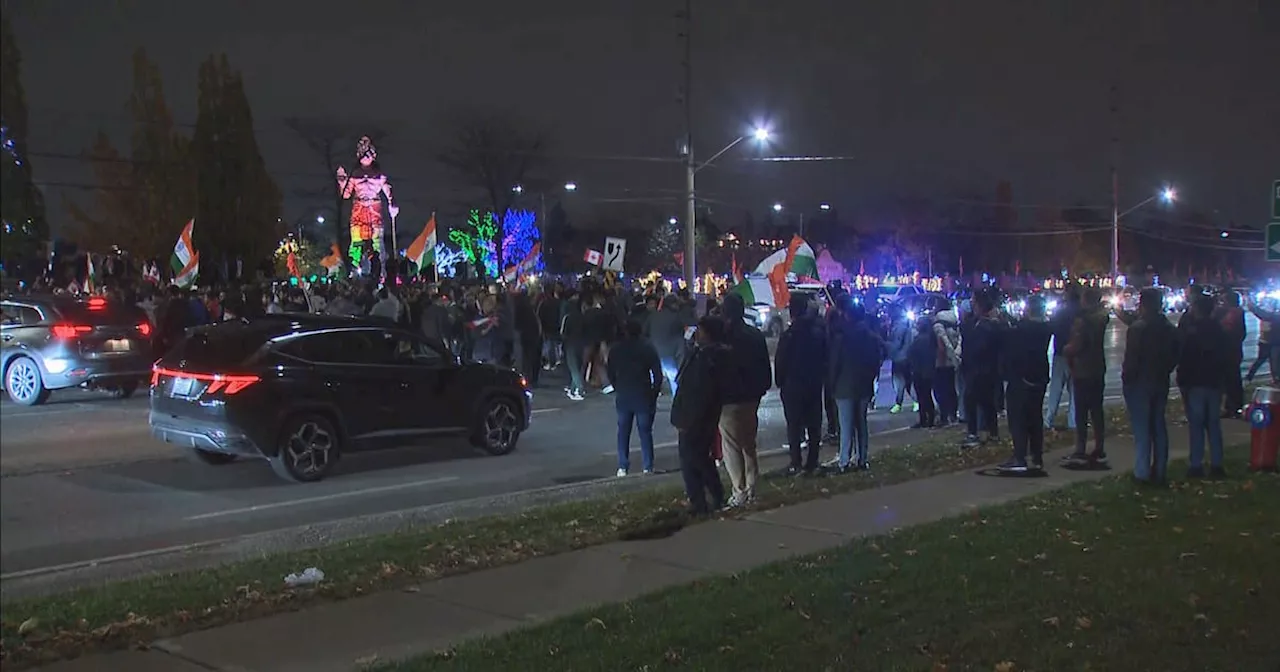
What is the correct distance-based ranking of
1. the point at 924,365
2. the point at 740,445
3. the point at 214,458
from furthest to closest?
the point at 924,365, the point at 214,458, the point at 740,445

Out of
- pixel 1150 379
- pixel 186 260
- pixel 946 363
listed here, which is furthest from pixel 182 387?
pixel 186 260

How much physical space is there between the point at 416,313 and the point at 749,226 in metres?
90.3

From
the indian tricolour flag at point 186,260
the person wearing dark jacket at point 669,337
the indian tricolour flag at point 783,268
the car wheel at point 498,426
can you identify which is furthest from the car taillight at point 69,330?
the indian tricolour flag at point 186,260

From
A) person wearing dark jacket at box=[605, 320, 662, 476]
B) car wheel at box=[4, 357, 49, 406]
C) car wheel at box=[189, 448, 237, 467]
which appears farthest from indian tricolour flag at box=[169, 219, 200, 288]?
car wheel at box=[4, 357, 49, 406]

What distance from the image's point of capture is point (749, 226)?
110m

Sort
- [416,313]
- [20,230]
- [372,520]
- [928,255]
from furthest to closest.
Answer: [928,255]
[416,313]
[372,520]
[20,230]

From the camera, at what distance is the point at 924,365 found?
15.4 m

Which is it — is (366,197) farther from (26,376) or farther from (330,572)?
(330,572)

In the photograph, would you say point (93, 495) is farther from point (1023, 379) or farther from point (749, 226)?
point (749, 226)

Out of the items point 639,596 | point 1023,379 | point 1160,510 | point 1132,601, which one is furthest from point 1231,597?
point 1023,379

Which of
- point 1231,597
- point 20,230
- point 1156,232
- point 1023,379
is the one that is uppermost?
point 1156,232

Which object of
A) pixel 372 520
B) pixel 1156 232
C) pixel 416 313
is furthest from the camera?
pixel 1156 232

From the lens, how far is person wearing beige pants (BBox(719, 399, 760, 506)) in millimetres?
9734

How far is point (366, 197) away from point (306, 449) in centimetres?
3635
